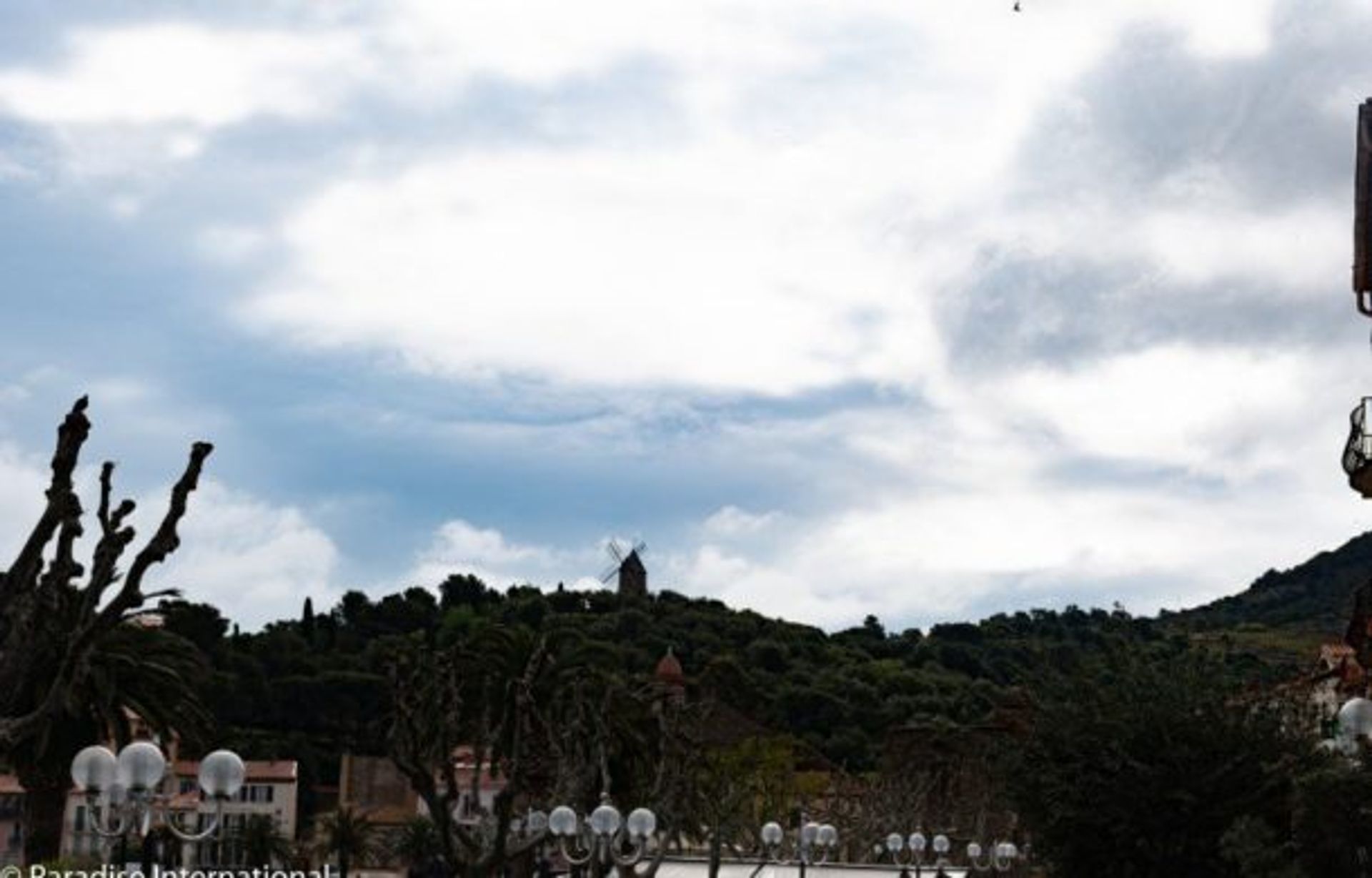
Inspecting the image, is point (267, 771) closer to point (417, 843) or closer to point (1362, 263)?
point (417, 843)

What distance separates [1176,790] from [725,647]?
134 meters

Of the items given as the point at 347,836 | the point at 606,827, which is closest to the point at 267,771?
the point at 347,836

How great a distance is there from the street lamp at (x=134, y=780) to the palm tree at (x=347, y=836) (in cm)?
6513

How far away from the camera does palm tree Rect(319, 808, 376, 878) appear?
302 feet

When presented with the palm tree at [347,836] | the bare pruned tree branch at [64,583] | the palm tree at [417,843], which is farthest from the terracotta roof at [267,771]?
the bare pruned tree branch at [64,583]

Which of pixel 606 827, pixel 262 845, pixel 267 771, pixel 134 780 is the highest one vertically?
pixel 267 771

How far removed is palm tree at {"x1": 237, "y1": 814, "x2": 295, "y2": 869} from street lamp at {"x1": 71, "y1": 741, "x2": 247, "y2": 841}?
61822 millimetres

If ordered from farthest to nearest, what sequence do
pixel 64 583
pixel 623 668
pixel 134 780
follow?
1. pixel 623 668
2. pixel 134 780
3. pixel 64 583

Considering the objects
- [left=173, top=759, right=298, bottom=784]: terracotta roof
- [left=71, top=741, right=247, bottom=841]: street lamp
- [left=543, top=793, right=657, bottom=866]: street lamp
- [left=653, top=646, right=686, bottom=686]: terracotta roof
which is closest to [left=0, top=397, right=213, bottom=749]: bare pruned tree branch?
[left=71, top=741, right=247, bottom=841]: street lamp

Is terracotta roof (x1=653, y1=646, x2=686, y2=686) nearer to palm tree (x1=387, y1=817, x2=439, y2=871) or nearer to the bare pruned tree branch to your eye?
palm tree (x1=387, y1=817, x2=439, y2=871)

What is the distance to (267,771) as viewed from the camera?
125938 millimetres

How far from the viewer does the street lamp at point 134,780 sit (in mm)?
20766

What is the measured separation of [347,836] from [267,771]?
34907mm

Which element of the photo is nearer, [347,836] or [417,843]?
[417,843]
